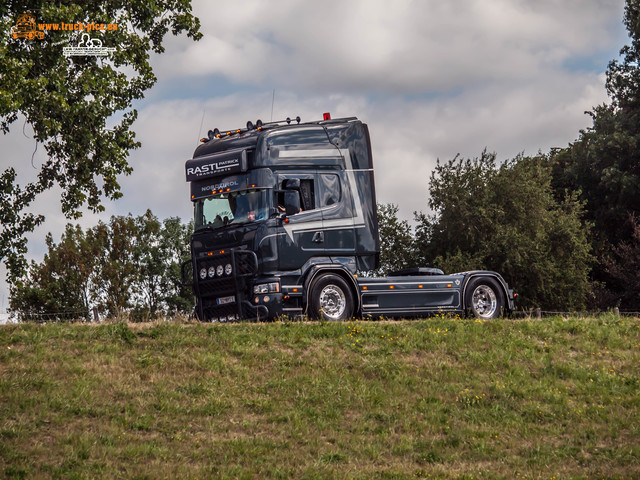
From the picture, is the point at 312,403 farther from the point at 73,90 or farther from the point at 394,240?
the point at 394,240

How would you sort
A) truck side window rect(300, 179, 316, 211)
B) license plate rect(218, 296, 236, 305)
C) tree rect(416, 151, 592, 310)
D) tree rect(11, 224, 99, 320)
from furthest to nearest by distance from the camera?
tree rect(11, 224, 99, 320)
tree rect(416, 151, 592, 310)
truck side window rect(300, 179, 316, 211)
license plate rect(218, 296, 236, 305)

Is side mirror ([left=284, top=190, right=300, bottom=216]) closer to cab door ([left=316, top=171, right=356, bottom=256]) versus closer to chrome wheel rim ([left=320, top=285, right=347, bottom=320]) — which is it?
cab door ([left=316, top=171, right=356, bottom=256])

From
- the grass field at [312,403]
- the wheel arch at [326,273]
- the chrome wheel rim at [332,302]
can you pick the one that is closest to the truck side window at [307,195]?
the wheel arch at [326,273]

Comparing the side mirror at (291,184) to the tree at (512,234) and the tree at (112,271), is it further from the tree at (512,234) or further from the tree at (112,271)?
the tree at (112,271)

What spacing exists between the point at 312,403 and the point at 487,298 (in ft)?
29.1

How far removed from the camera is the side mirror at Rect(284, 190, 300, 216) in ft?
62.8

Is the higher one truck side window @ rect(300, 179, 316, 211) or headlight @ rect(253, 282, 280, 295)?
truck side window @ rect(300, 179, 316, 211)

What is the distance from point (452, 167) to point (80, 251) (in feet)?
83.9

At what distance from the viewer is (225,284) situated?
1944 cm

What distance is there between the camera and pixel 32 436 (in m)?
12.3

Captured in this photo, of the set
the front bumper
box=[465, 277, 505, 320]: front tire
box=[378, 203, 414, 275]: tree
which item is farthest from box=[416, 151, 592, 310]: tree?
the front bumper

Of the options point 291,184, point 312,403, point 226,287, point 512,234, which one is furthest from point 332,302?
point 512,234

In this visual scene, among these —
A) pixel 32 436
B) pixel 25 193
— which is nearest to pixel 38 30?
pixel 25 193

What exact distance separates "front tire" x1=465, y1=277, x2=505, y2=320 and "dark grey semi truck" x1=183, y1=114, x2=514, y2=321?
1.07m
